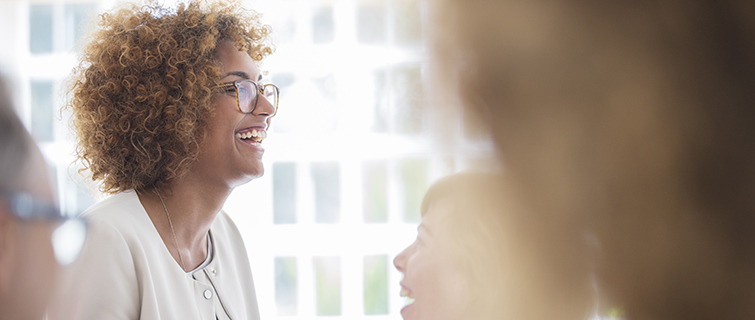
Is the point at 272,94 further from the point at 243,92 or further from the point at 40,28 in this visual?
the point at 40,28

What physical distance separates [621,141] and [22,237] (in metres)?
1.53

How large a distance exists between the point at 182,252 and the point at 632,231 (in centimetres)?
99

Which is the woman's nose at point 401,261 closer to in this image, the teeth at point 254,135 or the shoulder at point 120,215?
the shoulder at point 120,215

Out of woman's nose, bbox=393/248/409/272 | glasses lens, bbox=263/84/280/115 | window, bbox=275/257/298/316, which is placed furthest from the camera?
window, bbox=275/257/298/316

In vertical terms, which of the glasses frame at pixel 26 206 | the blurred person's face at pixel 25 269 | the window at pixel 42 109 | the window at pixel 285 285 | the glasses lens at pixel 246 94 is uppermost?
the window at pixel 42 109

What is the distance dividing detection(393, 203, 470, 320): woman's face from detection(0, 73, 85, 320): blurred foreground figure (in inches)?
41.8

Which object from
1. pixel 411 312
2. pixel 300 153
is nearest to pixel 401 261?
pixel 411 312

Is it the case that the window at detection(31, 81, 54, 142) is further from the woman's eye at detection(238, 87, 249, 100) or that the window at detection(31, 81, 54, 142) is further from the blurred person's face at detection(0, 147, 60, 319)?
the woman's eye at detection(238, 87, 249, 100)

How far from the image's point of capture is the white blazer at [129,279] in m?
0.76

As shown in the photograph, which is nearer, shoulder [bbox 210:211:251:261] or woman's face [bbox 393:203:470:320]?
woman's face [bbox 393:203:470:320]

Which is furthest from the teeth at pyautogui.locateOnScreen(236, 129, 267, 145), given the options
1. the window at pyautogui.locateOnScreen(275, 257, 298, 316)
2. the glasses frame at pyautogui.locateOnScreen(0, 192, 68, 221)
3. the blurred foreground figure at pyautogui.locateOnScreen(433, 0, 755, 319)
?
the window at pyautogui.locateOnScreen(275, 257, 298, 316)

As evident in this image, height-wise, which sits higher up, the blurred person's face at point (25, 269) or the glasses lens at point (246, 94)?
the glasses lens at point (246, 94)

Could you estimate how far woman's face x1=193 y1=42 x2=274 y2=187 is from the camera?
99 cm

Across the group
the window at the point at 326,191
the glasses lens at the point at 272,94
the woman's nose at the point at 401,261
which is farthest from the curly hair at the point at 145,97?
the window at the point at 326,191
